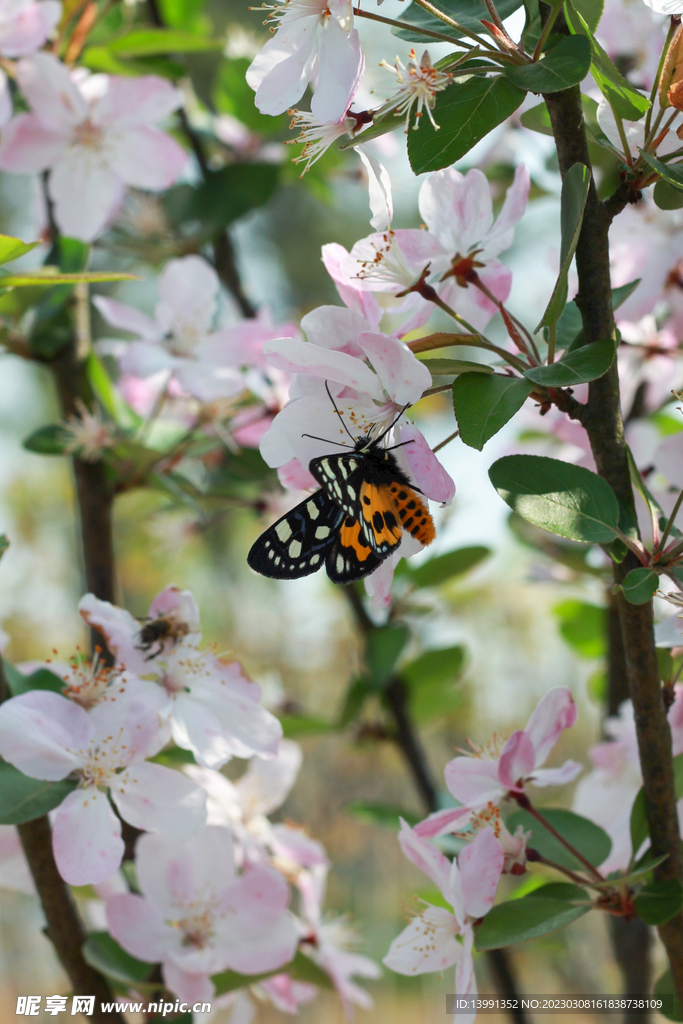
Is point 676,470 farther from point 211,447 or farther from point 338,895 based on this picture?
point 338,895

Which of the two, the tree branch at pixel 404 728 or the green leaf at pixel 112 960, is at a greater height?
the green leaf at pixel 112 960

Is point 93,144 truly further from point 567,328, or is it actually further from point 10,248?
point 567,328

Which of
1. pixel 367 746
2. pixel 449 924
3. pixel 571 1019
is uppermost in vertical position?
pixel 449 924

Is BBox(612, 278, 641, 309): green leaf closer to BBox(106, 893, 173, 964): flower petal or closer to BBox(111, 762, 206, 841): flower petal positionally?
BBox(111, 762, 206, 841): flower petal

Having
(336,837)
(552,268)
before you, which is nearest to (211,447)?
(552,268)

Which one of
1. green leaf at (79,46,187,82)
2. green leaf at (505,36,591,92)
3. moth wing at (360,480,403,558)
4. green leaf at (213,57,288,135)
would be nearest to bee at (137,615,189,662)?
moth wing at (360,480,403,558)

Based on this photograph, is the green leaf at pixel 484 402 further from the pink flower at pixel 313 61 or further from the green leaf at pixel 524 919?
the green leaf at pixel 524 919

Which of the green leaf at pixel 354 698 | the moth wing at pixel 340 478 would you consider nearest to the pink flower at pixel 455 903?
the moth wing at pixel 340 478
